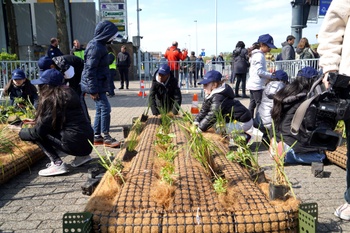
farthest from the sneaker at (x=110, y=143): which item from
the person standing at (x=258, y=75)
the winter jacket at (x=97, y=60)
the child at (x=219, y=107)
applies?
the person standing at (x=258, y=75)

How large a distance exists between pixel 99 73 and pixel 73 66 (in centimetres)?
50

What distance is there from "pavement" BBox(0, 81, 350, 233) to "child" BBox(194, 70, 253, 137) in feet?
2.16

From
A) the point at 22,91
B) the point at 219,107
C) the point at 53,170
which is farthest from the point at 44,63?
the point at 219,107

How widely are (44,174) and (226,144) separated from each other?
229 cm

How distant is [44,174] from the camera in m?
4.39

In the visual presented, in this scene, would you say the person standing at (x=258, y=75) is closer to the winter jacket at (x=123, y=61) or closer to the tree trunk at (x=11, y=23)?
the winter jacket at (x=123, y=61)

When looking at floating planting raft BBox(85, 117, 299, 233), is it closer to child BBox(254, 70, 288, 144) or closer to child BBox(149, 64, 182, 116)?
child BBox(254, 70, 288, 144)

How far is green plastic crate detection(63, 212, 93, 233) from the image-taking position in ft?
A: 7.11

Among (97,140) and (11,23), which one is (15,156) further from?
(11,23)

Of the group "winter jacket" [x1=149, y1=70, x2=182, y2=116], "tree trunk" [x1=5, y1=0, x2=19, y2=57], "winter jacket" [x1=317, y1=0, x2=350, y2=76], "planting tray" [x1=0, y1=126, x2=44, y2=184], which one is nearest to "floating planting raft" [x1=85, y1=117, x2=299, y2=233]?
"winter jacket" [x1=317, y1=0, x2=350, y2=76]

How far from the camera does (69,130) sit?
14.1 feet

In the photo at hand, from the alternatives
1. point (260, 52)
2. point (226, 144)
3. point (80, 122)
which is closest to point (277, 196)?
point (226, 144)

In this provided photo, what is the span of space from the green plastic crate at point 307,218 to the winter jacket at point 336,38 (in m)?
1.07

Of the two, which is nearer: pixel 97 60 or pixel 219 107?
pixel 219 107
